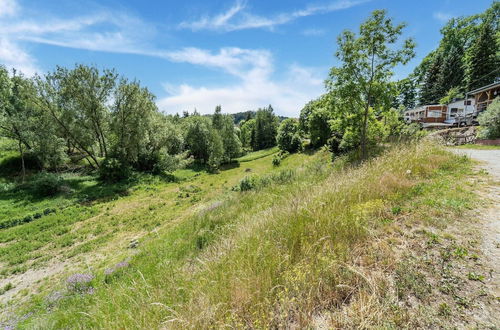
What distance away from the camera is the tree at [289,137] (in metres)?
35.2

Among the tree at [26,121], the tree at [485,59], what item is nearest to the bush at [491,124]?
the tree at [485,59]

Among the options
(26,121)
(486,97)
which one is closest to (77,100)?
(26,121)

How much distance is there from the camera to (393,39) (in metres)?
8.86

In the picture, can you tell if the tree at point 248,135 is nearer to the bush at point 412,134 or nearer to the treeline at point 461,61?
the treeline at point 461,61

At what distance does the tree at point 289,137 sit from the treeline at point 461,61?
2141cm

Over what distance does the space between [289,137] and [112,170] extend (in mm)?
28168

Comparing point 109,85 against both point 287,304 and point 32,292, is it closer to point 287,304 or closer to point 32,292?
point 32,292

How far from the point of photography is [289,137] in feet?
118

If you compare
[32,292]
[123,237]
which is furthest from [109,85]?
[32,292]

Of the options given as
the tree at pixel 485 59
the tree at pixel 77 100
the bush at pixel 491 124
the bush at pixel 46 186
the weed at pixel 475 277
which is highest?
the tree at pixel 485 59

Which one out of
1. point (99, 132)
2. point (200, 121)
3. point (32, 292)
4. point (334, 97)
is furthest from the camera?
point (200, 121)

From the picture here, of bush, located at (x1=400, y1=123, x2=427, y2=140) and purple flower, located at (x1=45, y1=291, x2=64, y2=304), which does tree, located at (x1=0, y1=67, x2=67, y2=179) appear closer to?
purple flower, located at (x1=45, y1=291, x2=64, y2=304)

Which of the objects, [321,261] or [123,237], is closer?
[321,261]

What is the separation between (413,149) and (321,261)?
6251mm
